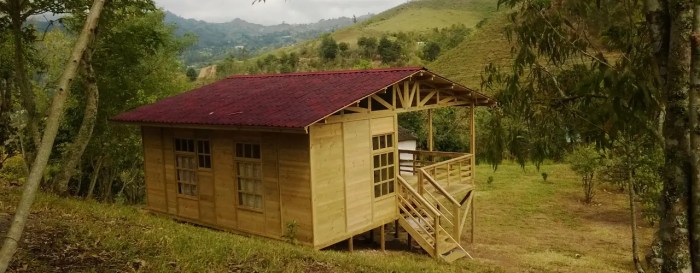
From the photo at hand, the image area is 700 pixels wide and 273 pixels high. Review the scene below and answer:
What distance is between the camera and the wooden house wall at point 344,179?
11.9 metres

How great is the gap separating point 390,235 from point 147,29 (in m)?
11.3

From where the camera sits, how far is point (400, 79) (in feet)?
42.2

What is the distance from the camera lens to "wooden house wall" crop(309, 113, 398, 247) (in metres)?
11.9

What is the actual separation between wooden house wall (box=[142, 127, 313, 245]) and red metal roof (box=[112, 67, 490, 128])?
0.51 m

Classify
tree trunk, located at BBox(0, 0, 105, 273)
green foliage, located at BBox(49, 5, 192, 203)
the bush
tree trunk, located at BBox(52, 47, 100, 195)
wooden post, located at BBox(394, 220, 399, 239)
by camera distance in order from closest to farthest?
tree trunk, located at BBox(0, 0, 105, 273) → tree trunk, located at BBox(52, 47, 100, 195) → wooden post, located at BBox(394, 220, 399, 239) → green foliage, located at BBox(49, 5, 192, 203) → the bush

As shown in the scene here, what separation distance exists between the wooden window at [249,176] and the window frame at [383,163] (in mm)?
2728

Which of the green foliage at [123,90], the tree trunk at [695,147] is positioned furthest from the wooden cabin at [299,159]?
the tree trunk at [695,147]

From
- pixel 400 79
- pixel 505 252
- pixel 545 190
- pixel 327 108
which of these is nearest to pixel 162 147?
pixel 327 108

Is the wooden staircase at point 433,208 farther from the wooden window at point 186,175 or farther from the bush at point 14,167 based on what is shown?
the bush at point 14,167

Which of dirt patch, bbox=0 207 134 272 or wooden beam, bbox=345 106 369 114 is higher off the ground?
wooden beam, bbox=345 106 369 114

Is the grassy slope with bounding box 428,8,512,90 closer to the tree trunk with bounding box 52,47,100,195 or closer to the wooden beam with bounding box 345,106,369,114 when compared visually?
the wooden beam with bounding box 345,106,369,114

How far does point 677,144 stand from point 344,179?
8.68 metres

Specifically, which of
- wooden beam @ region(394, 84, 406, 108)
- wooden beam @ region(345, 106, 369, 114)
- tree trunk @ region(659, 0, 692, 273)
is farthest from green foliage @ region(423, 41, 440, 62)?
tree trunk @ region(659, 0, 692, 273)

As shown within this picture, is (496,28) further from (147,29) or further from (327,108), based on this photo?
(327,108)
